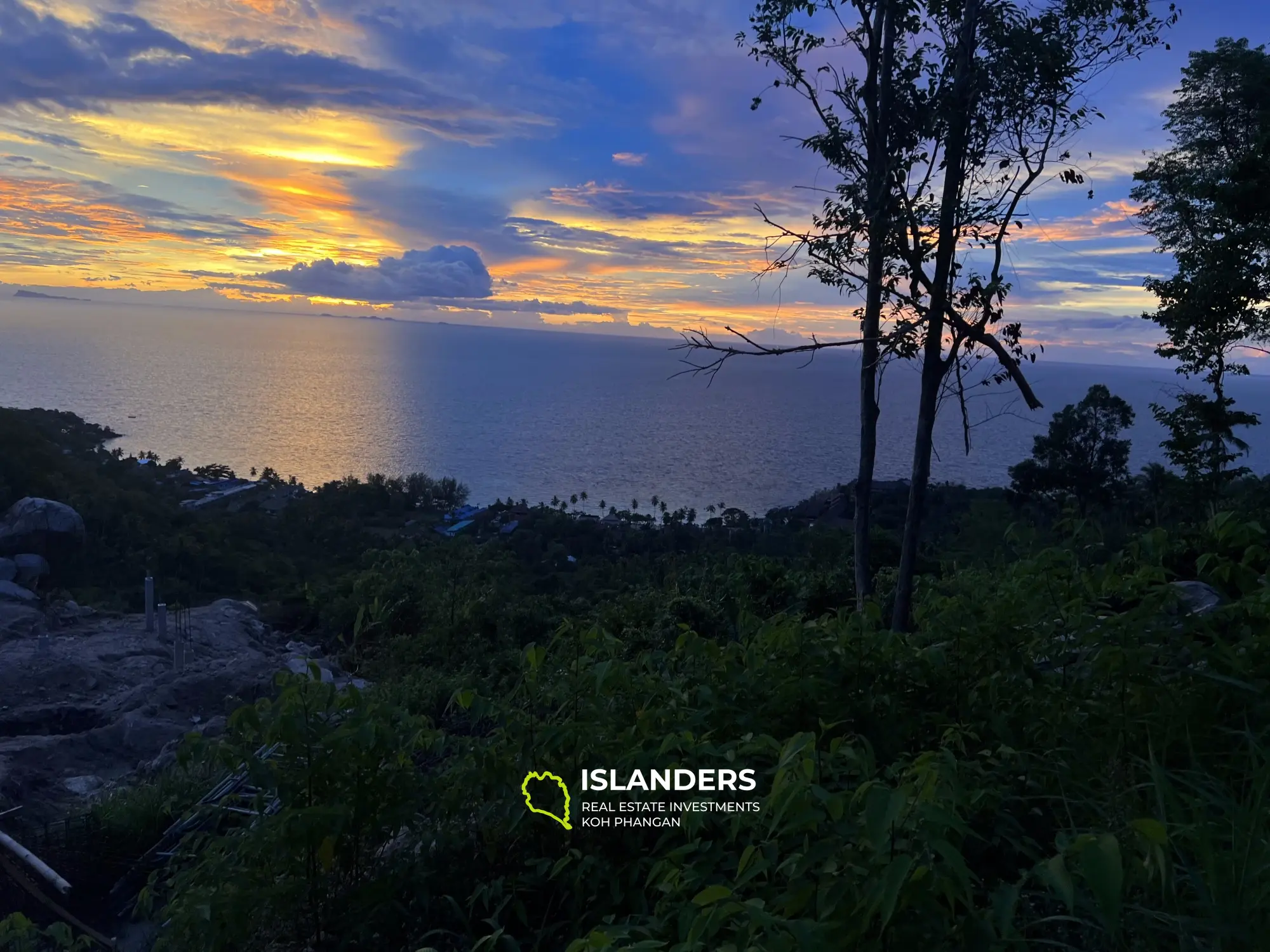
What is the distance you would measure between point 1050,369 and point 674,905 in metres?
161

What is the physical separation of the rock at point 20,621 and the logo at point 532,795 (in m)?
13.5

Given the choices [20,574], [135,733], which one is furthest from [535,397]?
[135,733]

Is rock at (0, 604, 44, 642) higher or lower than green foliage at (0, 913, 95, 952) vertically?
lower

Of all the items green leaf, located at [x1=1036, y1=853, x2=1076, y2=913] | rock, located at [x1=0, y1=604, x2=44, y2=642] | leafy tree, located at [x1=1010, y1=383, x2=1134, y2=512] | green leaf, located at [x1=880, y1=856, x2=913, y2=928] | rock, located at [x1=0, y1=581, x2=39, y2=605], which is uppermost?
green leaf, located at [x1=1036, y1=853, x2=1076, y2=913]

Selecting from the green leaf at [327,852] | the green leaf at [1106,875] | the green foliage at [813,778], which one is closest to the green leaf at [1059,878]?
the green leaf at [1106,875]

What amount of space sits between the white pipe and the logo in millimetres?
4109

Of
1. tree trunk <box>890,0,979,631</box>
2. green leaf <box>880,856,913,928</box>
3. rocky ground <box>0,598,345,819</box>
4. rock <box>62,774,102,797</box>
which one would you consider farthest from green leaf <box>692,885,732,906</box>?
rock <box>62,774,102,797</box>

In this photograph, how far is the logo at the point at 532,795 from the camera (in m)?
2.70

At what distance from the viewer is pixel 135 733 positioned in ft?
29.9

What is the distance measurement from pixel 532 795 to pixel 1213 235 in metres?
14.9

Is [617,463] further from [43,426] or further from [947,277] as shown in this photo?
[947,277]

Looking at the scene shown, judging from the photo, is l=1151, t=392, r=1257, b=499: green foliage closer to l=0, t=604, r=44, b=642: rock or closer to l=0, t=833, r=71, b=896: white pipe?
l=0, t=833, r=71, b=896: white pipe

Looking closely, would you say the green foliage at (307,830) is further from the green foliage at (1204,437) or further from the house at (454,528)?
the house at (454,528)

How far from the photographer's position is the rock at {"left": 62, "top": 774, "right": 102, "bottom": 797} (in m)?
7.80
